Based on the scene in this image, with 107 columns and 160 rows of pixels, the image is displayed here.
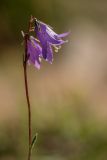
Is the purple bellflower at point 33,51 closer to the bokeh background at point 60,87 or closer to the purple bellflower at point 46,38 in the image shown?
the purple bellflower at point 46,38

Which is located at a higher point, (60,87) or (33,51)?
(33,51)

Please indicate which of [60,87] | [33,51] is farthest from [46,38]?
[60,87]


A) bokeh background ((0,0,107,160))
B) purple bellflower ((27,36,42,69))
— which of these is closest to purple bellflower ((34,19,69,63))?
purple bellflower ((27,36,42,69))

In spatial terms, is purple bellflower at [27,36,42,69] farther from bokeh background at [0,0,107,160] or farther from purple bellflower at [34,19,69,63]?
Result: bokeh background at [0,0,107,160]

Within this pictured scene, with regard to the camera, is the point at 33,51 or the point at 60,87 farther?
the point at 60,87

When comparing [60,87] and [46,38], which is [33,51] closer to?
[46,38]

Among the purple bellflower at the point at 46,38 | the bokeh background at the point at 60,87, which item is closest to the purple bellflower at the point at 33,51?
the purple bellflower at the point at 46,38
